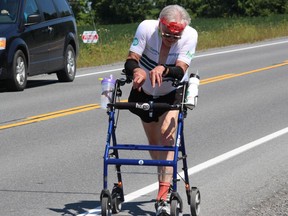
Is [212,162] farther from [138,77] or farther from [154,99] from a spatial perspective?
[138,77]

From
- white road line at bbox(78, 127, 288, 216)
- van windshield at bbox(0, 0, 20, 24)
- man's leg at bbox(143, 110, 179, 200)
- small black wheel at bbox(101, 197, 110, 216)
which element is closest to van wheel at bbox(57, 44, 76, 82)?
van windshield at bbox(0, 0, 20, 24)

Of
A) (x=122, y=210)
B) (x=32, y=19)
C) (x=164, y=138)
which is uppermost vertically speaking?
(x=164, y=138)

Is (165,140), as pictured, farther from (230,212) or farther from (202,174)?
(202,174)

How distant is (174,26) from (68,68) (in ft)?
46.0

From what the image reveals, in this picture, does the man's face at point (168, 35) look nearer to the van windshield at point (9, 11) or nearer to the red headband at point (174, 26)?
the red headband at point (174, 26)

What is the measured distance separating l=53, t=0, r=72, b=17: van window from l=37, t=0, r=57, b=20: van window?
33cm

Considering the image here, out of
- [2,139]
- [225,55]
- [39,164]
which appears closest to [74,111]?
[2,139]

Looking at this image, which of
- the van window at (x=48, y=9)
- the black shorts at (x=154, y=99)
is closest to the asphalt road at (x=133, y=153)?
the black shorts at (x=154, y=99)

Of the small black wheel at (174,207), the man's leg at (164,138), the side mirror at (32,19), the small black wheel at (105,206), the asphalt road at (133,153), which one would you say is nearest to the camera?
the small black wheel at (174,207)

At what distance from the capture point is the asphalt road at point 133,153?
8094 mm

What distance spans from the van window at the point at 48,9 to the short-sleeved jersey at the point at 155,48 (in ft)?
42.1

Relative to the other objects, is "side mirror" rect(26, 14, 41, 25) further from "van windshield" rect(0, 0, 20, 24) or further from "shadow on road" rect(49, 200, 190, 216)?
"shadow on road" rect(49, 200, 190, 216)

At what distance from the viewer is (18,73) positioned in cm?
1852

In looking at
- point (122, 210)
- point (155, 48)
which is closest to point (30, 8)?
point (122, 210)
